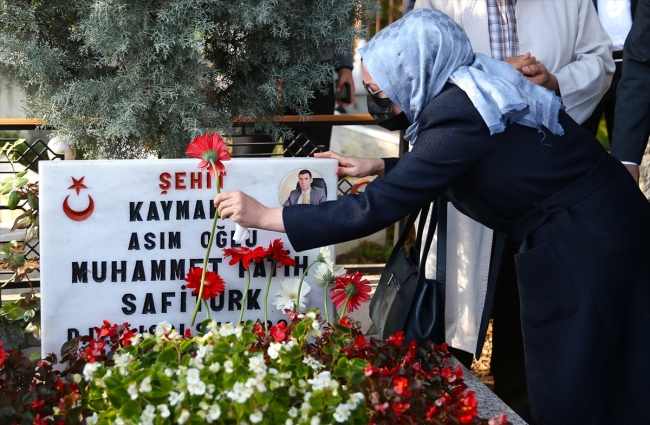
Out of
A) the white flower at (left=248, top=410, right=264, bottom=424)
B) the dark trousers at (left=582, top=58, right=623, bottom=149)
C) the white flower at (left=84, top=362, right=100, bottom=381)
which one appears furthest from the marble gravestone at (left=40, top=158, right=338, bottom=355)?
the dark trousers at (left=582, top=58, right=623, bottom=149)

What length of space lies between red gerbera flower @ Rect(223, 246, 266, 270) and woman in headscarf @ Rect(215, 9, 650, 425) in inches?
12.6

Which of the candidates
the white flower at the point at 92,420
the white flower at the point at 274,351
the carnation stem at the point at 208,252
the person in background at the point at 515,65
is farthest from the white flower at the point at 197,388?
the person in background at the point at 515,65

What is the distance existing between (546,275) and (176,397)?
117cm

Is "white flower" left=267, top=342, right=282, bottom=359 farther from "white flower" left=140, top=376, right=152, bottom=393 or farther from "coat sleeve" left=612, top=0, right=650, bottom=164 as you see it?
"coat sleeve" left=612, top=0, right=650, bottom=164

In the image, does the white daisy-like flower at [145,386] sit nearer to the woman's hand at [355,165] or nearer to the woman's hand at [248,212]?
the woman's hand at [248,212]

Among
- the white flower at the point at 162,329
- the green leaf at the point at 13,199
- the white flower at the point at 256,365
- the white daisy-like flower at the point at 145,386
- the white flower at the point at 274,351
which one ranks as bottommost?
the white flower at the point at 162,329

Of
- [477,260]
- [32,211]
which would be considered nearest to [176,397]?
[32,211]

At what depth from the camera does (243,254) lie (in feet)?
8.62

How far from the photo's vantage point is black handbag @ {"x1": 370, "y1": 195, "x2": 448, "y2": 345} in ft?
8.20

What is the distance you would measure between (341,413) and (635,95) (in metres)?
1.69

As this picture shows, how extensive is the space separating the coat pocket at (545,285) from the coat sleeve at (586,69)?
1127 mm

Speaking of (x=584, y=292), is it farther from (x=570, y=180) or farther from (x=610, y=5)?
(x=610, y=5)

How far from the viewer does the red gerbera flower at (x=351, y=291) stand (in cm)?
261

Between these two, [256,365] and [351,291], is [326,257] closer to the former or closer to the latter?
[351,291]
